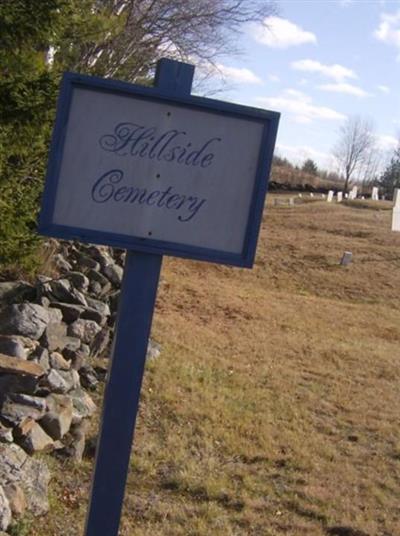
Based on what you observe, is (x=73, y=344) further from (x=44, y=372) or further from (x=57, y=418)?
(x=57, y=418)

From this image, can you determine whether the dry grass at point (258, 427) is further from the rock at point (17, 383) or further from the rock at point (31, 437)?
the rock at point (17, 383)

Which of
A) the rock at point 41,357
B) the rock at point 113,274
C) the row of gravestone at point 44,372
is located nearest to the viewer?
the row of gravestone at point 44,372

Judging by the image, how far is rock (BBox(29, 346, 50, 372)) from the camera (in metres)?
5.80

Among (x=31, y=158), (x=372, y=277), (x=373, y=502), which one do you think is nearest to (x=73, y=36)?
(x=31, y=158)

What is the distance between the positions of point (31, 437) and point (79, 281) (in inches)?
169

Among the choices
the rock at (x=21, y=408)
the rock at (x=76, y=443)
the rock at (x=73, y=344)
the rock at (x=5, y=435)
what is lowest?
the rock at (x=76, y=443)

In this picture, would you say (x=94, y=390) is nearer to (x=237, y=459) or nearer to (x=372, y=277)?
(x=237, y=459)

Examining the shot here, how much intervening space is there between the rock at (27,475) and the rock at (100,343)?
9.87 ft

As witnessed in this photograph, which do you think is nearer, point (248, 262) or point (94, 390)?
point (248, 262)

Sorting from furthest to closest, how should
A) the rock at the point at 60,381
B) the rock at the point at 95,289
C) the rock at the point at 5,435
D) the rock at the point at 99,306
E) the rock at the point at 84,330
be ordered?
1. the rock at the point at 95,289
2. the rock at the point at 99,306
3. the rock at the point at 84,330
4. the rock at the point at 60,381
5. the rock at the point at 5,435

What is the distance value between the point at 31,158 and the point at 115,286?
287 centimetres

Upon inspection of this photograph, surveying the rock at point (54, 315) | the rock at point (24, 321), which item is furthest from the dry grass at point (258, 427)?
the rock at point (24, 321)

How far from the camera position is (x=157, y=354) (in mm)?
7961

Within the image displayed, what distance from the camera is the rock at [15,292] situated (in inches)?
292
